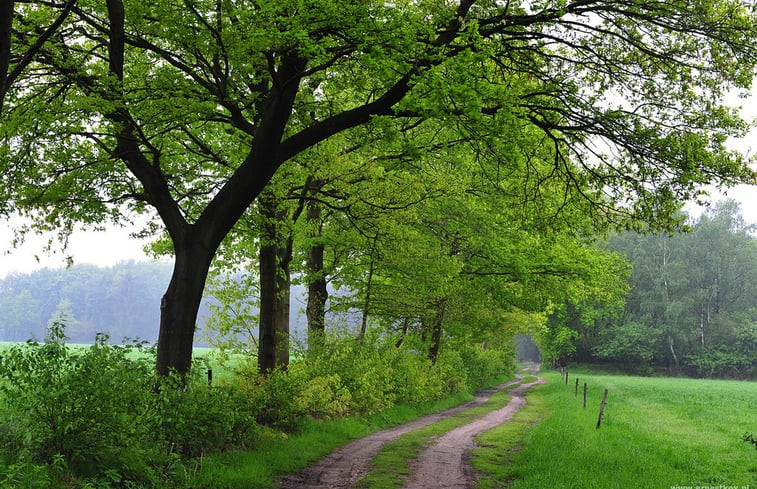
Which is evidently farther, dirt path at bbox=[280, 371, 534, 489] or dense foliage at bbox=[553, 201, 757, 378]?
dense foliage at bbox=[553, 201, 757, 378]

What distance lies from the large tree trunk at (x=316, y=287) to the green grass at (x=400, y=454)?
16.1 feet

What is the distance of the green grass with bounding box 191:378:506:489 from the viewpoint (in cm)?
980

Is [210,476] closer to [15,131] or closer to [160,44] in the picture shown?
[15,131]

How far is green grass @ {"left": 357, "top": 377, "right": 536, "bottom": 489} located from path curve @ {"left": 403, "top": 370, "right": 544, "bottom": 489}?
0.21 metres

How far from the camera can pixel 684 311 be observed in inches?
3061

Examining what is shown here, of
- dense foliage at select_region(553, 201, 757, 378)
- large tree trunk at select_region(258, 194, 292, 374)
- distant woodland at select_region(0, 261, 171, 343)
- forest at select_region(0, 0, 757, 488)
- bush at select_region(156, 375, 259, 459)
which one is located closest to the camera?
forest at select_region(0, 0, 757, 488)

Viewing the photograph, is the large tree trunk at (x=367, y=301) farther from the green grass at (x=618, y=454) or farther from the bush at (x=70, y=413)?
the bush at (x=70, y=413)

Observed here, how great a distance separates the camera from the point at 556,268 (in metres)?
24.2

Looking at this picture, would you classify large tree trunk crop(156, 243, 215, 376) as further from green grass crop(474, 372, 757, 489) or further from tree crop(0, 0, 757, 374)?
green grass crop(474, 372, 757, 489)

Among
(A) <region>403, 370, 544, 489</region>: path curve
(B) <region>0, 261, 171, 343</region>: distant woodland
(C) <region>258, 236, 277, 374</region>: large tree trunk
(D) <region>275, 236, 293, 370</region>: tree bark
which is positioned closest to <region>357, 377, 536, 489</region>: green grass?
(A) <region>403, 370, 544, 489</region>: path curve

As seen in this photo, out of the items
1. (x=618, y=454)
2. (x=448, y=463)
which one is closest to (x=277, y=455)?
(x=448, y=463)

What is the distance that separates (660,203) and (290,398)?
9432mm

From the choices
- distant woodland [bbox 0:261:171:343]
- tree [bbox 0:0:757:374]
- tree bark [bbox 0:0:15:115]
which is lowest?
distant woodland [bbox 0:261:171:343]

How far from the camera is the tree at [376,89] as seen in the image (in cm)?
941
